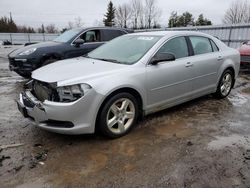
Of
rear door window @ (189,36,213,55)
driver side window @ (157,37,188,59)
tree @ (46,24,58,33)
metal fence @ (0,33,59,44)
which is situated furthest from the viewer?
tree @ (46,24,58,33)

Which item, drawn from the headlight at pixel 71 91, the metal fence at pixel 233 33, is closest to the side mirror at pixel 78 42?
the headlight at pixel 71 91

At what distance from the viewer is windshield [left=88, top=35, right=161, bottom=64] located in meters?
4.31

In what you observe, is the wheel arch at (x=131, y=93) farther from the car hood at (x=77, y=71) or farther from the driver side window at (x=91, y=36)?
the driver side window at (x=91, y=36)

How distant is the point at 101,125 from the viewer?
3.65 metres

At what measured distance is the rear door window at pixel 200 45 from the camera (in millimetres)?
5144

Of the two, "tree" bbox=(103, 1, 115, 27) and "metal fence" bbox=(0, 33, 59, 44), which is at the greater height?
"tree" bbox=(103, 1, 115, 27)

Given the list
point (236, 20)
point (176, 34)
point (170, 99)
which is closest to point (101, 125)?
point (170, 99)

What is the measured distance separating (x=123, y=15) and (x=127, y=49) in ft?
186

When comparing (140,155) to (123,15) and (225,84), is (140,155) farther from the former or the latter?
(123,15)

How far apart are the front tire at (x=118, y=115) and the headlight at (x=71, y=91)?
40 cm

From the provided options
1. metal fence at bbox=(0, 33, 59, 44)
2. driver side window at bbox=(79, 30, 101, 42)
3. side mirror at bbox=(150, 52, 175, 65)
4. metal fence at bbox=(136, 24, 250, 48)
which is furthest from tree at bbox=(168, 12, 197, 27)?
side mirror at bbox=(150, 52, 175, 65)

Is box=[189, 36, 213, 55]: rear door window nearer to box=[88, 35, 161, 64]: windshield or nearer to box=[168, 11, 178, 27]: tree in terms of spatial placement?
box=[88, 35, 161, 64]: windshield

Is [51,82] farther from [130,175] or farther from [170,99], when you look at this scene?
[170,99]

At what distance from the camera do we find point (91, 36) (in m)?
8.54
